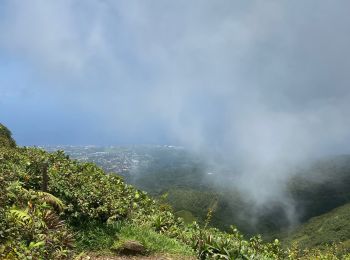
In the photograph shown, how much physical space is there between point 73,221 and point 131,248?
2437 millimetres

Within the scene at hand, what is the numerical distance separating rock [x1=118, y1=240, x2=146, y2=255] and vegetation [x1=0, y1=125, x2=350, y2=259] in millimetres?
168

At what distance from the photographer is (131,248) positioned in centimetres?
1297

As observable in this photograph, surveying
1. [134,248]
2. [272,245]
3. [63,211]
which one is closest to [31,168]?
[63,211]

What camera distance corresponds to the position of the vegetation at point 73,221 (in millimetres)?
9289

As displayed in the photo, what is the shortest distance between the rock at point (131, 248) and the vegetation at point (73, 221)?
0.17 m

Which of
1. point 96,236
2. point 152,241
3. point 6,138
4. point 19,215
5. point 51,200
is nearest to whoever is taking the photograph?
point 19,215

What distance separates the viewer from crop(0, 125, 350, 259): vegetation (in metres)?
9.29

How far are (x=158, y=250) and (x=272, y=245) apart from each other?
8.88 m

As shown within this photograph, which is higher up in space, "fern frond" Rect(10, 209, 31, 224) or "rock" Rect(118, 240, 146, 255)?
"fern frond" Rect(10, 209, 31, 224)

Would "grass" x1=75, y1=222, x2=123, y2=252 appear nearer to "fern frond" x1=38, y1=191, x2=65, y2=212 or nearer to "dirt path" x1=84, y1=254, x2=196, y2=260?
"dirt path" x1=84, y1=254, x2=196, y2=260

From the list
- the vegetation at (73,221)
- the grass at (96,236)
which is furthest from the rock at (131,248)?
the grass at (96,236)

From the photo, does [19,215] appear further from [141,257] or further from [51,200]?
[141,257]

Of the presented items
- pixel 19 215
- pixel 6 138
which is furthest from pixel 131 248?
pixel 6 138

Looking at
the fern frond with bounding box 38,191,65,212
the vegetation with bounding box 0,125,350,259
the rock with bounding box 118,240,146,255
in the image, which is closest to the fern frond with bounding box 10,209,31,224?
the vegetation with bounding box 0,125,350,259
